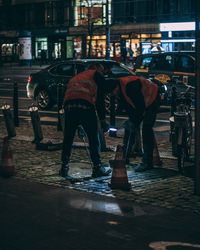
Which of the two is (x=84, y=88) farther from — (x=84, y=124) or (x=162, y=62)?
(x=162, y=62)

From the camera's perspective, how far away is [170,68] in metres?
20.0

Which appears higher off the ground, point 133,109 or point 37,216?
point 133,109

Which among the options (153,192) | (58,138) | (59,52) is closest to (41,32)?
(59,52)

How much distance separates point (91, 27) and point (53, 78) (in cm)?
3729

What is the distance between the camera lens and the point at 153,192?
8.48 m

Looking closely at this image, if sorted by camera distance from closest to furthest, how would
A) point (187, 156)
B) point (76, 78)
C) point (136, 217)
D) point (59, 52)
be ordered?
point (136, 217) → point (76, 78) → point (187, 156) → point (59, 52)

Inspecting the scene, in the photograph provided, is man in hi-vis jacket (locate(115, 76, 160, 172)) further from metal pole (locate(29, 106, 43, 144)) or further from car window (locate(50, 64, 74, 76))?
car window (locate(50, 64, 74, 76))

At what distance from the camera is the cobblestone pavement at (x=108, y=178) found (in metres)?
8.12

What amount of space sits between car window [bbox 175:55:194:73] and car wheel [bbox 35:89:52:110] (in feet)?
Answer: 13.7

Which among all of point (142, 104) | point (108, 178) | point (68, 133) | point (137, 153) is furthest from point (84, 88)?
point (137, 153)

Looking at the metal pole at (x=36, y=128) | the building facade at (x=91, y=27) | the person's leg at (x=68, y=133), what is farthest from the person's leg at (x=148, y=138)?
the building facade at (x=91, y=27)

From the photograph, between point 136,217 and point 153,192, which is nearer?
point 136,217

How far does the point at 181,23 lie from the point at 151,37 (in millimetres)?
3729

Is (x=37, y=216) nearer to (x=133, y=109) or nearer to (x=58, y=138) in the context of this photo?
(x=133, y=109)
